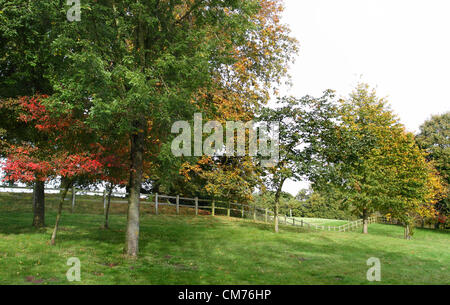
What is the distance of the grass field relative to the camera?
9.73 m

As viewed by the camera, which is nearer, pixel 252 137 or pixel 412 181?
pixel 252 137

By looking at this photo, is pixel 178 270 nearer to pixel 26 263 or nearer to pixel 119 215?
pixel 26 263

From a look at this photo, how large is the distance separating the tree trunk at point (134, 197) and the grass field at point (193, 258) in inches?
20.1

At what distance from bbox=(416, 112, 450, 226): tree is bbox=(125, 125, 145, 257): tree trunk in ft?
124

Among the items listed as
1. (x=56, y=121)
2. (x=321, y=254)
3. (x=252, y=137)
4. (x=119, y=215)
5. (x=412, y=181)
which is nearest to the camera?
(x=56, y=121)

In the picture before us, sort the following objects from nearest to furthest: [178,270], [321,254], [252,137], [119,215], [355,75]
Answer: [178,270] → [321,254] → [252,137] → [119,215] → [355,75]

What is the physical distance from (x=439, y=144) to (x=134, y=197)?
4630 centimetres

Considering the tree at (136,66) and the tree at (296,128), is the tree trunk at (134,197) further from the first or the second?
the tree at (296,128)

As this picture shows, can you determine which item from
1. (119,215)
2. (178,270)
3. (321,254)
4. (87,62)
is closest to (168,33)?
(87,62)

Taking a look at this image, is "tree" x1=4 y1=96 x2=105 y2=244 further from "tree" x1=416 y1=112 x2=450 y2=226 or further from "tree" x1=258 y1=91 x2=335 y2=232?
"tree" x1=416 y1=112 x2=450 y2=226

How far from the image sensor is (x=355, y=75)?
2988 centimetres

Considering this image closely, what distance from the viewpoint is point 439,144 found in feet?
150

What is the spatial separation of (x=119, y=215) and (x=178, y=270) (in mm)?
14464

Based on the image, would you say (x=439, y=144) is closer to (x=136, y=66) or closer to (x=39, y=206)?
(x=136, y=66)
